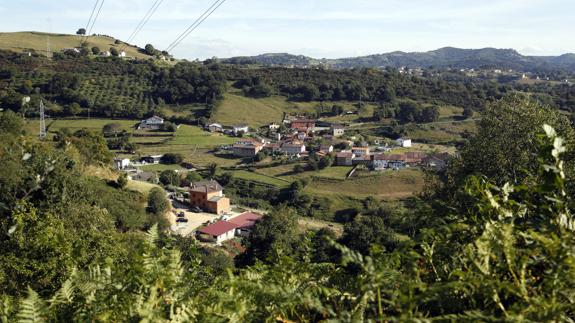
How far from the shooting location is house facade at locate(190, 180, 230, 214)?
42.5 m

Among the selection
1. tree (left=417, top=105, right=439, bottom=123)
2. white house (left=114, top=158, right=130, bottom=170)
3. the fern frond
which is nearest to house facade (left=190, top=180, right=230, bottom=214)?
white house (left=114, top=158, right=130, bottom=170)

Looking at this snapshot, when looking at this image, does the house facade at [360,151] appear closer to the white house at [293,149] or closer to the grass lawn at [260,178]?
the white house at [293,149]

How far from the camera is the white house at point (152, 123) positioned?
2680 inches

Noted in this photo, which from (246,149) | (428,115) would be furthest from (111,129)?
(428,115)

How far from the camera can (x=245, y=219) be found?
1519 inches

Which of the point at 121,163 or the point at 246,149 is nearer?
the point at 121,163

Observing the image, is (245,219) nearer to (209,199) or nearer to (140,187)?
(209,199)

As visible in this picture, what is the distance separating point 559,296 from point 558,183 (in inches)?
20.3

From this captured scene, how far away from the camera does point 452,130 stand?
71.1m

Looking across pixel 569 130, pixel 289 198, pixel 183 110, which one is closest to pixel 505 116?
pixel 569 130

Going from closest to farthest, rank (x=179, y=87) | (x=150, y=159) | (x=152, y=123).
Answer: (x=150, y=159), (x=152, y=123), (x=179, y=87)

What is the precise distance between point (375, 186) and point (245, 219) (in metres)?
16.2

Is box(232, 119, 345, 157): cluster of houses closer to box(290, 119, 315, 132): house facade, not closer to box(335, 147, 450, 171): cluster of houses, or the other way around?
box(290, 119, 315, 132): house facade

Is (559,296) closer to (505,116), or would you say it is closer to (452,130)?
(505,116)
